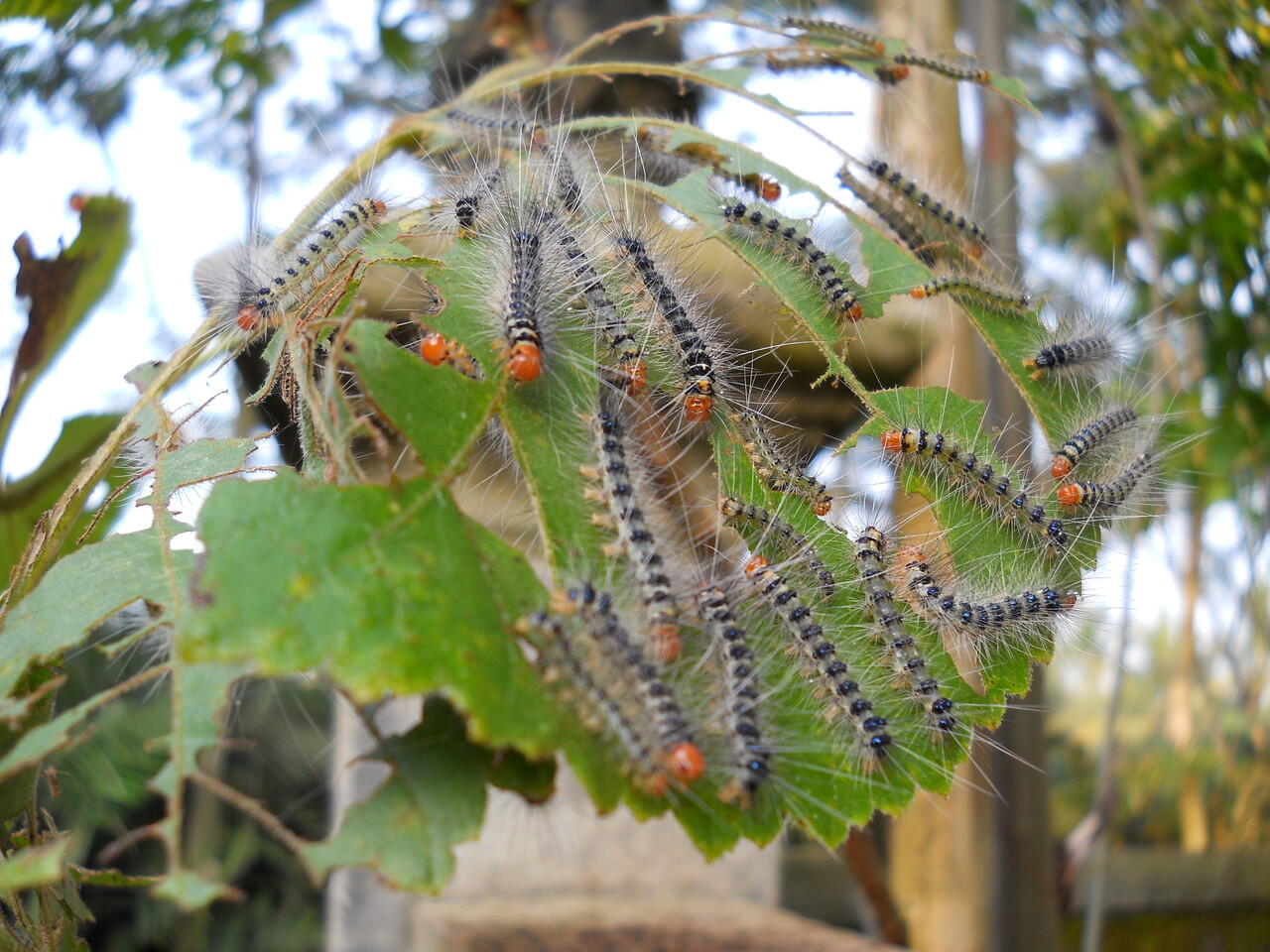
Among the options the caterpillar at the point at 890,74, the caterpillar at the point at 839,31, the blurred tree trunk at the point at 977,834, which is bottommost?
the blurred tree trunk at the point at 977,834

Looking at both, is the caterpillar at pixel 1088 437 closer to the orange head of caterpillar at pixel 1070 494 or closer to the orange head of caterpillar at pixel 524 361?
the orange head of caterpillar at pixel 1070 494

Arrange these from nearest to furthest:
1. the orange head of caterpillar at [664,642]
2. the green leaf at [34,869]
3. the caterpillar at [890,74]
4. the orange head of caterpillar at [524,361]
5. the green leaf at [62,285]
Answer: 1. the green leaf at [34,869]
2. the orange head of caterpillar at [664,642]
3. the orange head of caterpillar at [524,361]
4. the caterpillar at [890,74]
5. the green leaf at [62,285]

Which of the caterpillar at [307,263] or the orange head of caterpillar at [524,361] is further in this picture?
the caterpillar at [307,263]

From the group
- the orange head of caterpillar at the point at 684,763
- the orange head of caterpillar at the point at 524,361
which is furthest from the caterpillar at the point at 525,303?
the orange head of caterpillar at the point at 684,763

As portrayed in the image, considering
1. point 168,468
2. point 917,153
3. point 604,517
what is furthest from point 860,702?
point 917,153

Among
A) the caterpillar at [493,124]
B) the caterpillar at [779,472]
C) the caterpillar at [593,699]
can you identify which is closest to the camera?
the caterpillar at [593,699]

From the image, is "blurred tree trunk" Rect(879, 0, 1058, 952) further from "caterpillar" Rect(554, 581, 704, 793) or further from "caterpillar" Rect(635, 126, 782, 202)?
"caterpillar" Rect(554, 581, 704, 793)

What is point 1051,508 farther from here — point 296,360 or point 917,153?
point 917,153
